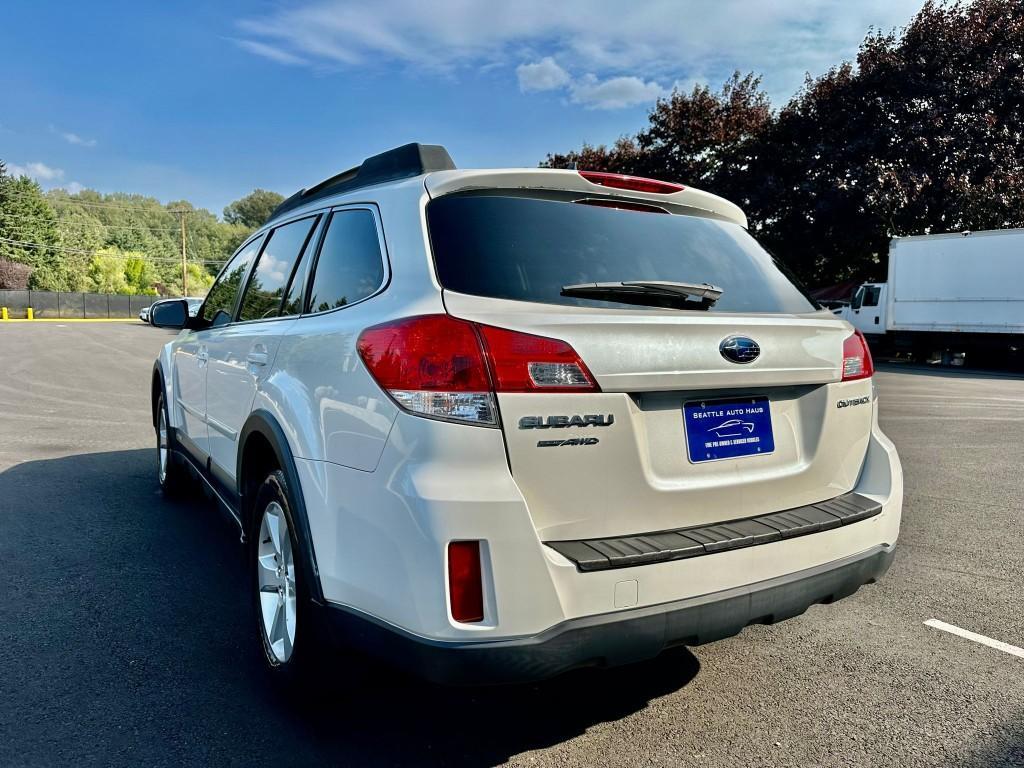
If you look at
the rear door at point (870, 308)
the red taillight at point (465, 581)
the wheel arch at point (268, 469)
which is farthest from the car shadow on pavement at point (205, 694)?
the rear door at point (870, 308)

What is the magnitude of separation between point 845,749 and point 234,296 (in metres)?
3.49

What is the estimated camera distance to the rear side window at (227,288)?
4.25m

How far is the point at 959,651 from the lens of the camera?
330cm

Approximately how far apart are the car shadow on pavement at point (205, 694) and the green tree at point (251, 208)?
174099 mm

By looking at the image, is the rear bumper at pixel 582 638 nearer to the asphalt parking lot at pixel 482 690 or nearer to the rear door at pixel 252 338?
the asphalt parking lot at pixel 482 690

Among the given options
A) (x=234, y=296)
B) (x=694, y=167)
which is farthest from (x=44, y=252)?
(x=234, y=296)

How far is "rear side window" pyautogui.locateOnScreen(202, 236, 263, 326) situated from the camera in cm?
425

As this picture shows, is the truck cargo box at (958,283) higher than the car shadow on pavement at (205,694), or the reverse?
the truck cargo box at (958,283)

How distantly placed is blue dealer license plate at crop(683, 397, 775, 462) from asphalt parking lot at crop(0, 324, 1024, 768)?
970 mm

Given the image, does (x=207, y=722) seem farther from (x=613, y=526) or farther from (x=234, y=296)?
(x=234, y=296)

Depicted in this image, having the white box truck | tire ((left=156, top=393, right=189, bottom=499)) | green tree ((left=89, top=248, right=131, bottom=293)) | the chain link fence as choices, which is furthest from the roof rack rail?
green tree ((left=89, top=248, right=131, bottom=293))

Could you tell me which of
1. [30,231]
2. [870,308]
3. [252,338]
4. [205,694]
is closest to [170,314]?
[252,338]

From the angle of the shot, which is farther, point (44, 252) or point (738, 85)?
point (44, 252)

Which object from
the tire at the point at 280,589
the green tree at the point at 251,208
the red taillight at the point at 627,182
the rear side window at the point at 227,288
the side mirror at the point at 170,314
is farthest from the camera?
the green tree at the point at 251,208
